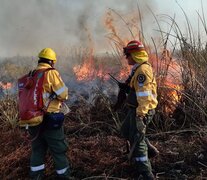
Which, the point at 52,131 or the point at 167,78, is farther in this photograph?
the point at 167,78

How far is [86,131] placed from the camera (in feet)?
21.1

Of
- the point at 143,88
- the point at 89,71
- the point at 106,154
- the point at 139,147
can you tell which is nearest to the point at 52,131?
the point at 106,154

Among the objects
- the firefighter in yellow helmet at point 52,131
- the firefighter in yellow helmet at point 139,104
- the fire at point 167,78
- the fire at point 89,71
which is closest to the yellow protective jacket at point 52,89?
the firefighter in yellow helmet at point 52,131

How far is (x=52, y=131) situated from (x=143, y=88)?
140 cm

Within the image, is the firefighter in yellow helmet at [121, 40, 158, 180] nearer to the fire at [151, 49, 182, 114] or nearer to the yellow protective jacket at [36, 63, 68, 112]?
the yellow protective jacket at [36, 63, 68, 112]

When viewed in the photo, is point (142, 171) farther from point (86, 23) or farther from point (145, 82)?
point (86, 23)

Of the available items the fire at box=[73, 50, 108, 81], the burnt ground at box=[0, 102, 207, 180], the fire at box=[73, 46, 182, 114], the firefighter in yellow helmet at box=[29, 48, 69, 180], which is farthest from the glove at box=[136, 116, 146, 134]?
the fire at box=[73, 50, 108, 81]

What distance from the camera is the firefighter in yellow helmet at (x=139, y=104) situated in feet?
14.9

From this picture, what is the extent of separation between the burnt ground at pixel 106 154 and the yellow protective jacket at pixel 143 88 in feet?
2.30

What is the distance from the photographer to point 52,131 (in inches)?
196

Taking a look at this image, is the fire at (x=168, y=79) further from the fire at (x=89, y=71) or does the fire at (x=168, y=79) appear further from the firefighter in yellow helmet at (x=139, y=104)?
the fire at (x=89, y=71)

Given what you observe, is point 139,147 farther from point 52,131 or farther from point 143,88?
point 52,131

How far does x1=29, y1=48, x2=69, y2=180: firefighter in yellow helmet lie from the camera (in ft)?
16.1

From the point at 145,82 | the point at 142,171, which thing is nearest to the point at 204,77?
the point at 145,82
